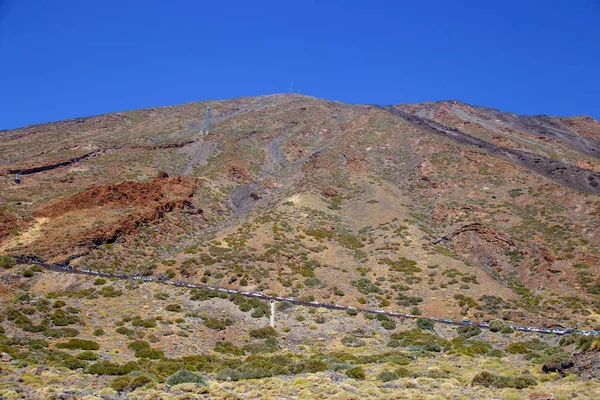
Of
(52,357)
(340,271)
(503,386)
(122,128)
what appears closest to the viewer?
(503,386)

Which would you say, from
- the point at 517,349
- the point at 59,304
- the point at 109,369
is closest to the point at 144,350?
the point at 109,369

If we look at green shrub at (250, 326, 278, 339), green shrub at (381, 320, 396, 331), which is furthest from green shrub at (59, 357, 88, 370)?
green shrub at (381, 320, 396, 331)

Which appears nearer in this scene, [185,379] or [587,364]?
[185,379]

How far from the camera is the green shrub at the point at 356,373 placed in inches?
634

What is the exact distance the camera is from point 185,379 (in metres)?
15.1

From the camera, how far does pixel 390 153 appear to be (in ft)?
245

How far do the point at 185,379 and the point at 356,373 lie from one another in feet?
19.6

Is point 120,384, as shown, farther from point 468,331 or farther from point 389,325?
point 468,331

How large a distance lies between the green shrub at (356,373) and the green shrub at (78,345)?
10.7 meters

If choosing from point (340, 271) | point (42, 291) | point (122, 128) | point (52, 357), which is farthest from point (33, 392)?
point (122, 128)

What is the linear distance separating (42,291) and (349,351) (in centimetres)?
1923

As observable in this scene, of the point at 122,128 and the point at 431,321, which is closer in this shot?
the point at 431,321

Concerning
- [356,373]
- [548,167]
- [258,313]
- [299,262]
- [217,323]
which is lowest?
[356,373]

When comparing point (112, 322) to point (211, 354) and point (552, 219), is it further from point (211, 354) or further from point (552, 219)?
point (552, 219)
